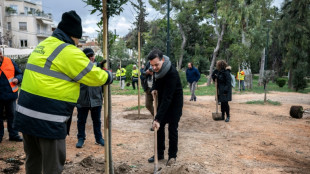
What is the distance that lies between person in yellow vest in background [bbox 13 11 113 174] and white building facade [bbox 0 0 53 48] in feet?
142

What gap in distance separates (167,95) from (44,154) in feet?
6.70

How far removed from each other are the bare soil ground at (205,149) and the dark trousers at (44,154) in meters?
1.08

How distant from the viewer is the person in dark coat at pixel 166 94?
409 centimetres

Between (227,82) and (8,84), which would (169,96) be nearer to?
(8,84)

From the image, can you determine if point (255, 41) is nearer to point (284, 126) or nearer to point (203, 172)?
point (284, 126)

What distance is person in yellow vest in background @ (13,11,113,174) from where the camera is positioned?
2.52 meters

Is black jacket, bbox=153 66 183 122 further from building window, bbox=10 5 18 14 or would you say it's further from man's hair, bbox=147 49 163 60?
building window, bbox=10 5 18 14

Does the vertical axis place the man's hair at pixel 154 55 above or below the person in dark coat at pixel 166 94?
above

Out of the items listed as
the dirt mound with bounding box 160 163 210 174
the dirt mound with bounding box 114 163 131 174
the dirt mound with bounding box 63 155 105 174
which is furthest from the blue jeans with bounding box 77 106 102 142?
the dirt mound with bounding box 160 163 210 174

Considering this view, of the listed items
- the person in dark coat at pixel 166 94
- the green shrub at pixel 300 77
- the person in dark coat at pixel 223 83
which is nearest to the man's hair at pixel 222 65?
the person in dark coat at pixel 223 83

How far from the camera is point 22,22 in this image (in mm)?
44125

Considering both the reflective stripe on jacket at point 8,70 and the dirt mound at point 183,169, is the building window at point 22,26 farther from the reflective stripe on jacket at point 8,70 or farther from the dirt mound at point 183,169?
the dirt mound at point 183,169

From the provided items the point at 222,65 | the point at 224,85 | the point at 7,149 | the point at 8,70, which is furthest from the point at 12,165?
the point at 222,65

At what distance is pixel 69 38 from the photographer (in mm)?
2711
